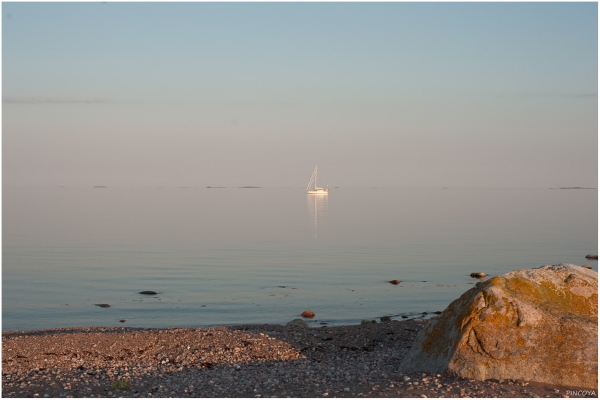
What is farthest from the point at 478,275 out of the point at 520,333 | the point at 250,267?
the point at 520,333

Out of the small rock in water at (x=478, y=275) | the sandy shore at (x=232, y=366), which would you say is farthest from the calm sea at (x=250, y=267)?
the sandy shore at (x=232, y=366)

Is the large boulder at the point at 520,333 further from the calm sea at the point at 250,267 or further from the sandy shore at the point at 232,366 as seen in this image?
the calm sea at the point at 250,267

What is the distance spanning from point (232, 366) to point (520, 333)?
17.8ft

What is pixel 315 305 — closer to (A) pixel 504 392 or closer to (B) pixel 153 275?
(B) pixel 153 275

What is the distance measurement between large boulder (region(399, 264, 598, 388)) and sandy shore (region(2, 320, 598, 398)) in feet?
0.95

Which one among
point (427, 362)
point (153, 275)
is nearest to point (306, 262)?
point (153, 275)

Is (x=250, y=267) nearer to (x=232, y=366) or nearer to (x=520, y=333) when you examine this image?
(x=232, y=366)

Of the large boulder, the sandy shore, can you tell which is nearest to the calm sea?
the sandy shore

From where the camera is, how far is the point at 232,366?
1218cm

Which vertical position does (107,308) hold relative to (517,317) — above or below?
below

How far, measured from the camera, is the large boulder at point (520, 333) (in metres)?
10.1

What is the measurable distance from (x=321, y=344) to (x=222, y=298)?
480 inches

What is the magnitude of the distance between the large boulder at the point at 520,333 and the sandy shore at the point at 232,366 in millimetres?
288

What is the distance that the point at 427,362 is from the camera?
11023 mm
